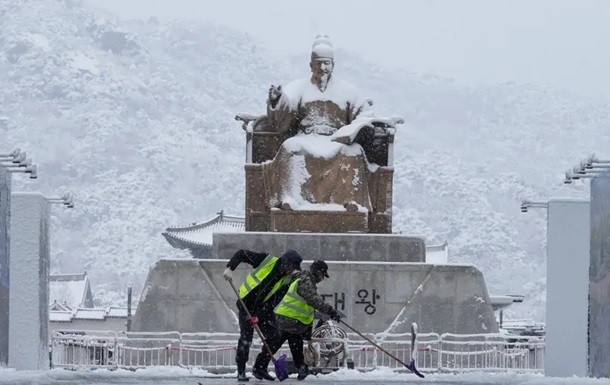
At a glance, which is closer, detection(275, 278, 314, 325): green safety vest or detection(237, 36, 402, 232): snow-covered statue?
detection(275, 278, 314, 325): green safety vest

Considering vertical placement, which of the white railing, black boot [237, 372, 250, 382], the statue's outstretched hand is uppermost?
the statue's outstretched hand

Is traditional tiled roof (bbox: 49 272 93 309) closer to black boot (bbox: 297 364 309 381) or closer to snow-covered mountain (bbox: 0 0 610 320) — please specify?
snow-covered mountain (bbox: 0 0 610 320)

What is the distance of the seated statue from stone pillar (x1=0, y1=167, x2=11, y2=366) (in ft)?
13.0

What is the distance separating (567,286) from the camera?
12375 millimetres

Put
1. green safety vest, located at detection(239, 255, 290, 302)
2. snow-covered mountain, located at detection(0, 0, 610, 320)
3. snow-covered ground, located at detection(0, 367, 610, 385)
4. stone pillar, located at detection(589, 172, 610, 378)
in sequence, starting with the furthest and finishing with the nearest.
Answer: snow-covered mountain, located at detection(0, 0, 610, 320)
stone pillar, located at detection(589, 172, 610, 378)
green safety vest, located at detection(239, 255, 290, 302)
snow-covered ground, located at detection(0, 367, 610, 385)

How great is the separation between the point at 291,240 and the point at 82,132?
353ft

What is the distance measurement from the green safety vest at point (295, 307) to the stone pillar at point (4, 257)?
213 centimetres

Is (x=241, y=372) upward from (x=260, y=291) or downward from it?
downward

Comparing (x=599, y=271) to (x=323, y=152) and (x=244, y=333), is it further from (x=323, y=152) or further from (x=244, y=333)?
(x=323, y=152)

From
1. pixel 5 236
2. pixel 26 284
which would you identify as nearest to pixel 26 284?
pixel 26 284

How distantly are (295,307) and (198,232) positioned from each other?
3018 cm

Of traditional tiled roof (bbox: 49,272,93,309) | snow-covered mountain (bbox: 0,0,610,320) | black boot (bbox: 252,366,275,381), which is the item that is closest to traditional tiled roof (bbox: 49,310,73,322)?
traditional tiled roof (bbox: 49,272,93,309)

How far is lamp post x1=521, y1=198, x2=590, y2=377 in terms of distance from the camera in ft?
40.2

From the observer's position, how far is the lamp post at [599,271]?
422 inches
